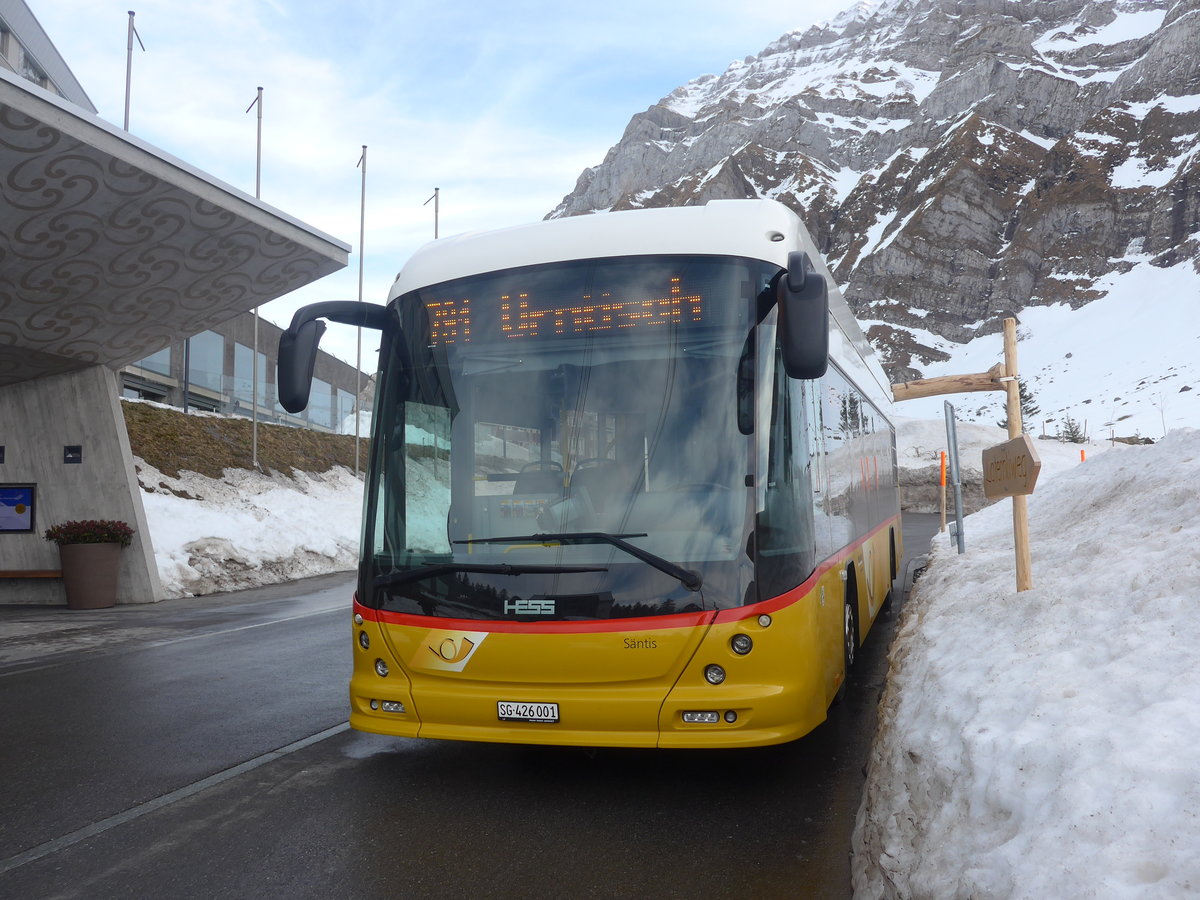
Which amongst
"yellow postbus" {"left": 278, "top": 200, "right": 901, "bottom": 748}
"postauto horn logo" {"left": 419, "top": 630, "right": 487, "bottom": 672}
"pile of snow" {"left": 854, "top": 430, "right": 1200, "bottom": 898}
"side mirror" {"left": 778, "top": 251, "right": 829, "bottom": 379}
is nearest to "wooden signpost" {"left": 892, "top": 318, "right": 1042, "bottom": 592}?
"pile of snow" {"left": 854, "top": 430, "right": 1200, "bottom": 898}

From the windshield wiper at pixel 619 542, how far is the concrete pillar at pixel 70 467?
11.7 metres

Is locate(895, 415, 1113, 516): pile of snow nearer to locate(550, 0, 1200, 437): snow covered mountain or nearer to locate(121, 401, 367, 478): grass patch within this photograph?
locate(121, 401, 367, 478): grass patch

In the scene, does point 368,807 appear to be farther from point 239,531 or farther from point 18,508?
point 239,531

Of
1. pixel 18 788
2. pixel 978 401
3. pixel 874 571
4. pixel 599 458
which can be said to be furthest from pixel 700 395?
pixel 978 401

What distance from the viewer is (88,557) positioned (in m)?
14.4

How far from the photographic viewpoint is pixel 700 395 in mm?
5039

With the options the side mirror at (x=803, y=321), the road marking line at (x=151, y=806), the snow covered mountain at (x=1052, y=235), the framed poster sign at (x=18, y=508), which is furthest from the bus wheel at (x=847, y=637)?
the snow covered mountain at (x=1052, y=235)

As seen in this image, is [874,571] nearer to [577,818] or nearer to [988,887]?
[577,818]

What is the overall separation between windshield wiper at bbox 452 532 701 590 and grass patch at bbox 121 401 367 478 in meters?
20.1

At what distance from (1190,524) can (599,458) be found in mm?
3158

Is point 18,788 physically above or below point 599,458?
below

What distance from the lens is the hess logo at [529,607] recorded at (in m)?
4.78

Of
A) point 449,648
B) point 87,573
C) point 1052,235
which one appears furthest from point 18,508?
point 1052,235

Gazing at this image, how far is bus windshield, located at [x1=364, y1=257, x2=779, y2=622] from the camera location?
A: 4793mm
